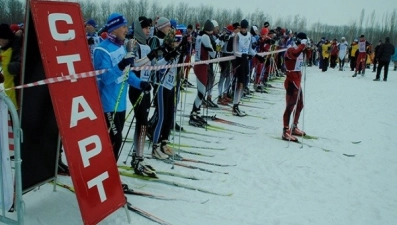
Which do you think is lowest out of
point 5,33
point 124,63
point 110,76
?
point 110,76

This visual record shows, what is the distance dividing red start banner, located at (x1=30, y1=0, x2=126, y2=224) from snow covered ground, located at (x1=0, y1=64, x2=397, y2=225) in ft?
1.74

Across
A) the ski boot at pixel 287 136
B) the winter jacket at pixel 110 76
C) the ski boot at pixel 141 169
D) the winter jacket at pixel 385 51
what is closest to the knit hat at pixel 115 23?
the winter jacket at pixel 110 76

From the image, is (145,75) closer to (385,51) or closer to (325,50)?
(385,51)

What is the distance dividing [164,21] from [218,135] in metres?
2.65

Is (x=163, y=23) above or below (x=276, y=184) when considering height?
above

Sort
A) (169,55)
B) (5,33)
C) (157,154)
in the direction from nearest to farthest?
(5,33)
(169,55)
(157,154)

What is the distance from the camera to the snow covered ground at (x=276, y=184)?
3592 millimetres

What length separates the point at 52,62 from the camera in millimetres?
2658

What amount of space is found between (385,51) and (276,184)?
1487 cm

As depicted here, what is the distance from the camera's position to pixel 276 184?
4590mm

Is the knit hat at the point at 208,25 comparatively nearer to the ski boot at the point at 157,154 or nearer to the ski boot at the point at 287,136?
the ski boot at the point at 287,136

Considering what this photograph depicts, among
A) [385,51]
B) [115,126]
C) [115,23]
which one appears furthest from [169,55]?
[385,51]

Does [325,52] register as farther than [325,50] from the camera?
Yes

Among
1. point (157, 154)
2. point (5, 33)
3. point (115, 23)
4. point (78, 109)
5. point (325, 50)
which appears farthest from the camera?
point (325, 50)
